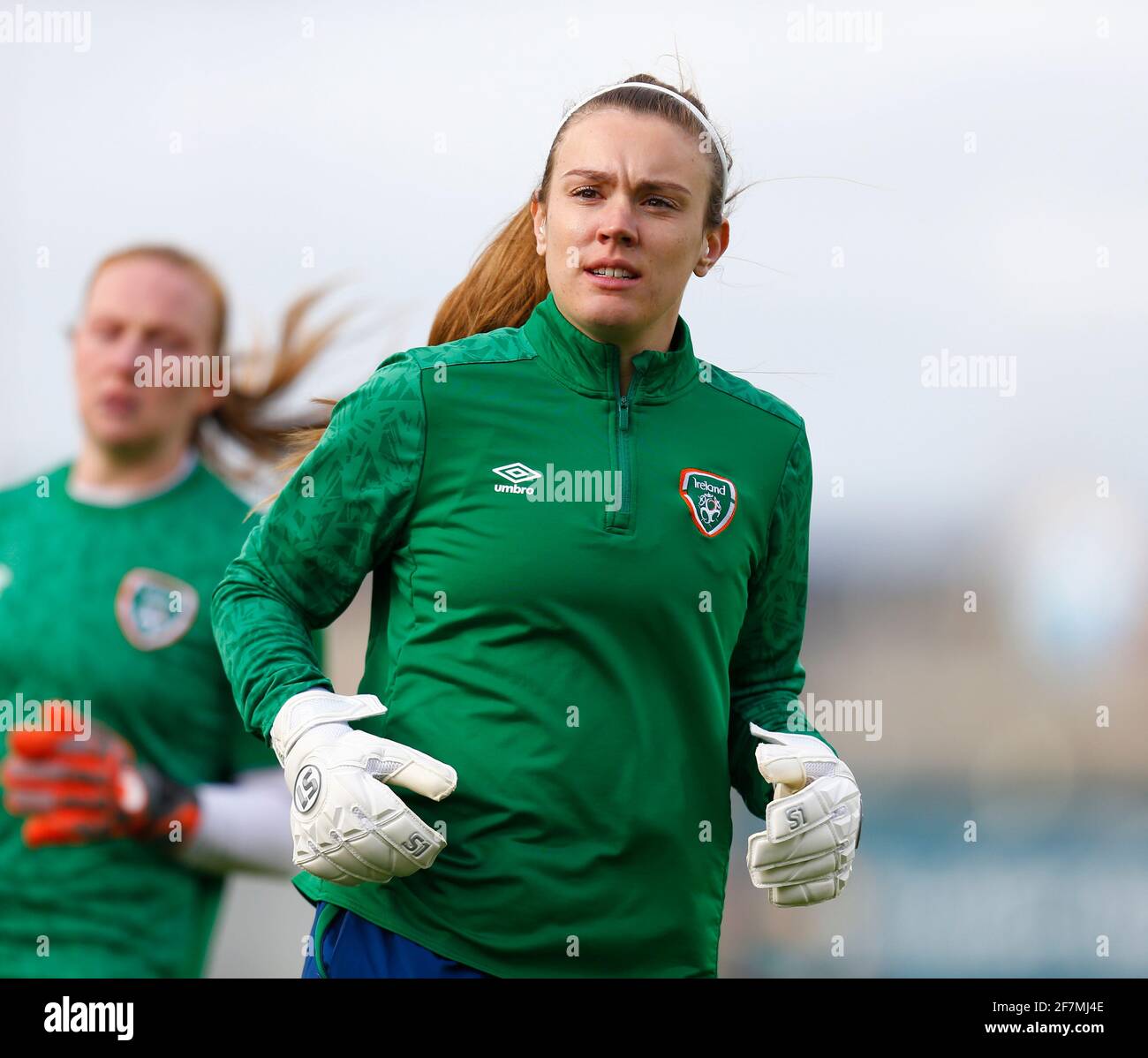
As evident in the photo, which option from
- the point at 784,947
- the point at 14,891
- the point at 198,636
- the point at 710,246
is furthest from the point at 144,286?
the point at 784,947

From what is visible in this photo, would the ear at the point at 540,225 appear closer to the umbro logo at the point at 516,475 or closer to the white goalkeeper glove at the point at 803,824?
the umbro logo at the point at 516,475

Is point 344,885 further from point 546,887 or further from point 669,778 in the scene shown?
point 669,778

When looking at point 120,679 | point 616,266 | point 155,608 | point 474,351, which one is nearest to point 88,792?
point 120,679

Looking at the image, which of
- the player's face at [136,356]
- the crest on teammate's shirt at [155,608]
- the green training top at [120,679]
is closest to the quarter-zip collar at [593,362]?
the green training top at [120,679]

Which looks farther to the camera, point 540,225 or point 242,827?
point 242,827

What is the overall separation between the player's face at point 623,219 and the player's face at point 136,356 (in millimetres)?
→ 2375

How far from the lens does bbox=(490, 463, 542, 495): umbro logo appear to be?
6.93 feet

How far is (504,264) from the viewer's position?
2637mm

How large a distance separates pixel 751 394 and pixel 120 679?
7.38 ft

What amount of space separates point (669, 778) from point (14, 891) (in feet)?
7.55

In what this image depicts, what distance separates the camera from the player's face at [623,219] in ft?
7.11

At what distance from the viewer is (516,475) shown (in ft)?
6.96

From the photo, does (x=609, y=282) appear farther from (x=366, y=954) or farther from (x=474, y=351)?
(x=366, y=954)

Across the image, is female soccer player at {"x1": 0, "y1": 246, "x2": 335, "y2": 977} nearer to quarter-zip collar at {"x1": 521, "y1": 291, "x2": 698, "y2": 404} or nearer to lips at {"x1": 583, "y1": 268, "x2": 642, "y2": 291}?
quarter-zip collar at {"x1": 521, "y1": 291, "x2": 698, "y2": 404}
